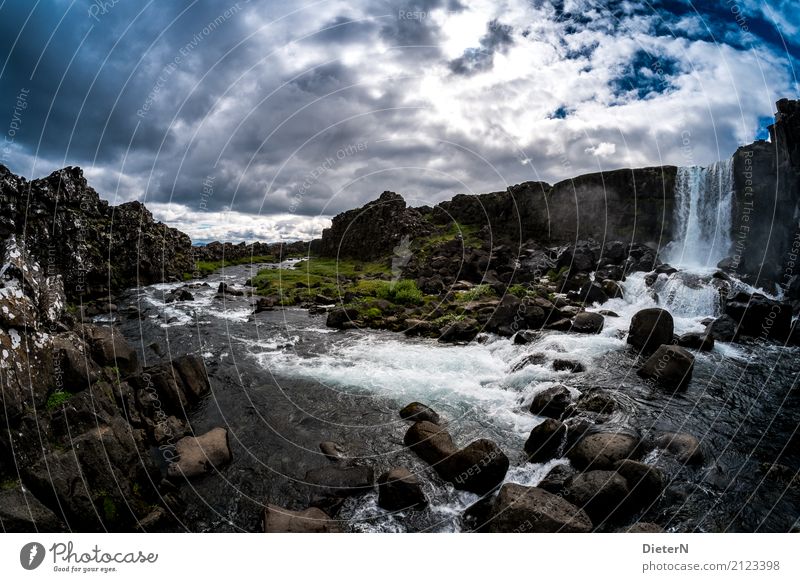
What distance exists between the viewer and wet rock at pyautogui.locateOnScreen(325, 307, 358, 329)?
97.6 ft

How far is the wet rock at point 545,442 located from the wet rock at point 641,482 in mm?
1963

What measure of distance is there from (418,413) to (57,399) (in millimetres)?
10049

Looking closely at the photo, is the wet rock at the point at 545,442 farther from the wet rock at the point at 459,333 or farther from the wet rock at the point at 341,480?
the wet rock at the point at 459,333

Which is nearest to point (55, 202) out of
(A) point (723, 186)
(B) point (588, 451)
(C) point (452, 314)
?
(C) point (452, 314)

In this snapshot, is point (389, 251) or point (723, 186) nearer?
point (723, 186)

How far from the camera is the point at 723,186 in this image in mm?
42625

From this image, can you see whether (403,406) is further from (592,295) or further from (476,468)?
(592,295)

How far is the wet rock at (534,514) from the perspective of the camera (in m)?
7.47

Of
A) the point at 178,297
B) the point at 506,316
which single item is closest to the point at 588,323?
the point at 506,316

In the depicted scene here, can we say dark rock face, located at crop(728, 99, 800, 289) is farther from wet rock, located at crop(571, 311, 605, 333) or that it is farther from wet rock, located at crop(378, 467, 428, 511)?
wet rock, located at crop(378, 467, 428, 511)

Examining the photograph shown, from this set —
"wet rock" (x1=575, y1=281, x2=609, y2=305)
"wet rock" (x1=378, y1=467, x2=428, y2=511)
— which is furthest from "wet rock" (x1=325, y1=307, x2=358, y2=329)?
"wet rock" (x1=378, y1=467, x2=428, y2=511)

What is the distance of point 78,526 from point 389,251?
7225 centimetres

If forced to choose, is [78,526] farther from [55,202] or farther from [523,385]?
[55,202]
